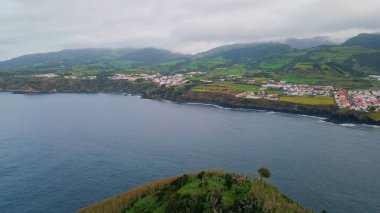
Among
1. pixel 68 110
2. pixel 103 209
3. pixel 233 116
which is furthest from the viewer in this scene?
pixel 68 110

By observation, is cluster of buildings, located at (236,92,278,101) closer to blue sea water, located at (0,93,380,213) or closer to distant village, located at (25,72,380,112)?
distant village, located at (25,72,380,112)

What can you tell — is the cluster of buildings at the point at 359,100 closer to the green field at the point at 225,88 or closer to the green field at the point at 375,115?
the green field at the point at 375,115

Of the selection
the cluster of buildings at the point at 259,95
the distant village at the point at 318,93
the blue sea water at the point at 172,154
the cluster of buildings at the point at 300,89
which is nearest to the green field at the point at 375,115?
the distant village at the point at 318,93

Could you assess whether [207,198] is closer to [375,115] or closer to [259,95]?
[375,115]

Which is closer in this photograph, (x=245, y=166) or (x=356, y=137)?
(x=245, y=166)

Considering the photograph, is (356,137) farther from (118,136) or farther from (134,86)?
(134,86)

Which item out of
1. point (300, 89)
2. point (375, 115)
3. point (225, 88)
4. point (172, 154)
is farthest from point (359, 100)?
point (172, 154)

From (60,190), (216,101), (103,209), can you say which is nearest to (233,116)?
(216,101)
